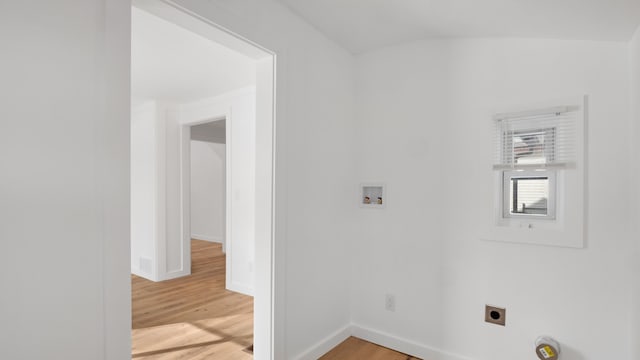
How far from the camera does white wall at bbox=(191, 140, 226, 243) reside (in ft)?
26.3

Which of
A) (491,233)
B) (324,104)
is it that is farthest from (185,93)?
(491,233)

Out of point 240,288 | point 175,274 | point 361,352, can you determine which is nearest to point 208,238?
point 175,274

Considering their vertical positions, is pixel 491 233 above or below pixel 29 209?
below

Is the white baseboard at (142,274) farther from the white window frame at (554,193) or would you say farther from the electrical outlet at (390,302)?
Answer: the white window frame at (554,193)

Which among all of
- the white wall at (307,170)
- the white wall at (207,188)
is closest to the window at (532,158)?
the white wall at (307,170)

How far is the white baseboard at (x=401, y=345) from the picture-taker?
248cm

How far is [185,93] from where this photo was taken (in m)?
4.21

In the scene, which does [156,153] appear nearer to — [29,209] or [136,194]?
[136,194]

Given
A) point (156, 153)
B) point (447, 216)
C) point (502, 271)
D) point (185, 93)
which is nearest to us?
point (502, 271)

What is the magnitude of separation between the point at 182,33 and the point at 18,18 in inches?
60.8

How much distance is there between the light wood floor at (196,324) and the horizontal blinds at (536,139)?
5.54 ft

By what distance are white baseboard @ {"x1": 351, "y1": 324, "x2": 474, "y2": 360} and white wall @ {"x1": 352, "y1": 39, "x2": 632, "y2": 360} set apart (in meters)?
0.01

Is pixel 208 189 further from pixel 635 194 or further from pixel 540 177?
pixel 635 194

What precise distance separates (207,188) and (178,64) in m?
5.31
